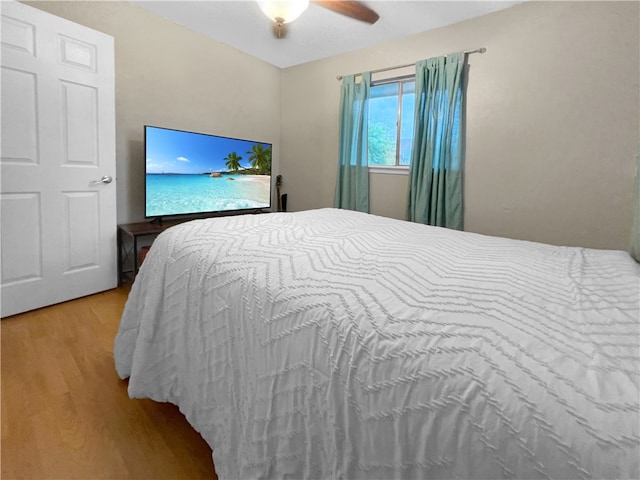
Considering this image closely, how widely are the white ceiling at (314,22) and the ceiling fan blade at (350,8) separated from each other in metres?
0.46

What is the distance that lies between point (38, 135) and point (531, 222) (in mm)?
3678

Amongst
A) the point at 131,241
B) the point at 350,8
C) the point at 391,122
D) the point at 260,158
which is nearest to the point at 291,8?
the point at 350,8

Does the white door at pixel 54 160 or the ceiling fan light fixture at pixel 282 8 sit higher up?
the ceiling fan light fixture at pixel 282 8

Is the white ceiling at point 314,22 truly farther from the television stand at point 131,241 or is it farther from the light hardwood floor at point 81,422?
the light hardwood floor at point 81,422

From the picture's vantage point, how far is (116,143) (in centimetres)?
285

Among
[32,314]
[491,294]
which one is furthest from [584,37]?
[32,314]

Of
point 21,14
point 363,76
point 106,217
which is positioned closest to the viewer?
point 21,14

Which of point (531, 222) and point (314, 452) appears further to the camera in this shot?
point (531, 222)

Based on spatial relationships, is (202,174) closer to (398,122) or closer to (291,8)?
(291,8)

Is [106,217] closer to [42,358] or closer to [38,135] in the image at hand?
[38,135]

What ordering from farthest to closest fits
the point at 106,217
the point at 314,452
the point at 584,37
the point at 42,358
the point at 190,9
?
the point at 190,9
the point at 106,217
the point at 584,37
the point at 42,358
the point at 314,452

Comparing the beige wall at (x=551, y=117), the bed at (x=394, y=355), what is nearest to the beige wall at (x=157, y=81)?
the beige wall at (x=551, y=117)

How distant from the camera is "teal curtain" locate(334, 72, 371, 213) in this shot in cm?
349

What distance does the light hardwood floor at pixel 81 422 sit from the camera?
1.13 meters
